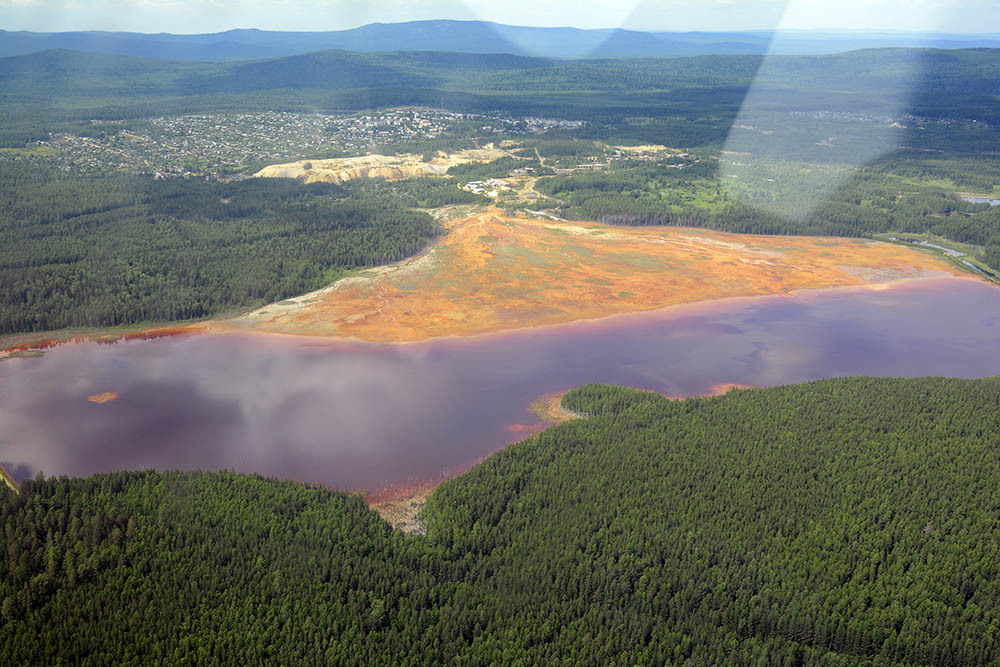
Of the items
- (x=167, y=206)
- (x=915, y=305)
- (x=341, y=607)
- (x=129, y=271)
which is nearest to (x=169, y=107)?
(x=167, y=206)

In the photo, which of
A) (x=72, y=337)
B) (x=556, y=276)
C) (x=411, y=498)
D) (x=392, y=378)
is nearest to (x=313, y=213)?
(x=556, y=276)

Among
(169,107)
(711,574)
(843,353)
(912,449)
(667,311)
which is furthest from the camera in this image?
(169,107)

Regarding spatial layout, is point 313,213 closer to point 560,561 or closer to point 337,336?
point 337,336

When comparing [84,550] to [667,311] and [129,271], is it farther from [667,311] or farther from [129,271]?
[667,311]

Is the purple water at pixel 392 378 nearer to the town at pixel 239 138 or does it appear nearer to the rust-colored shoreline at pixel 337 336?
the rust-colored shoreline at pixel 337 336

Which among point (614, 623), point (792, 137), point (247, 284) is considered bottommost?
point (614, 623)

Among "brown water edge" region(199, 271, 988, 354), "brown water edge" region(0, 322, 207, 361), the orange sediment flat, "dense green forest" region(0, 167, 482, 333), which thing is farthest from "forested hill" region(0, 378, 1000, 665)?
"dense green forest" region(0, 167, 482, 333)
